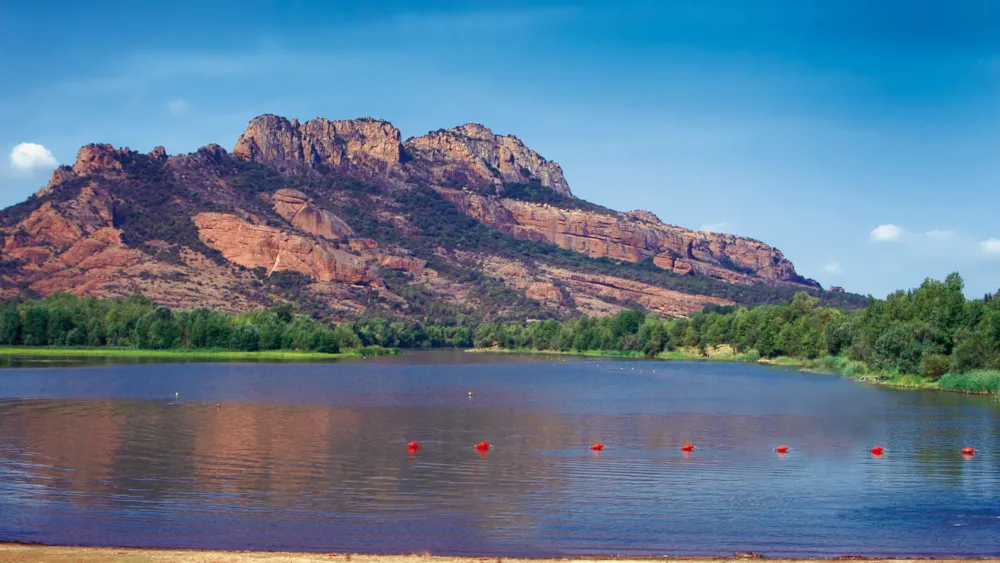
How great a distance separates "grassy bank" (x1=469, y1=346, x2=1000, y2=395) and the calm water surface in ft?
9.57

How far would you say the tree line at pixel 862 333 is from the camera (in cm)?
7544

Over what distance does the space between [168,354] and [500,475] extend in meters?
107

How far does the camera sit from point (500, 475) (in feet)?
106

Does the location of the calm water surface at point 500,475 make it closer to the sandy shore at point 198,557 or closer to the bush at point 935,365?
the sandy shore at point 198,557

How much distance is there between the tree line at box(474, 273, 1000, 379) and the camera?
75.4 metres

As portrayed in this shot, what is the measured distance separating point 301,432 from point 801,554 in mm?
28698

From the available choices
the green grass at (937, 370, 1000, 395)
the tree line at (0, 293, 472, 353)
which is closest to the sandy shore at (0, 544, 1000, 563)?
the green grass at (937, 370, 1000, 395)

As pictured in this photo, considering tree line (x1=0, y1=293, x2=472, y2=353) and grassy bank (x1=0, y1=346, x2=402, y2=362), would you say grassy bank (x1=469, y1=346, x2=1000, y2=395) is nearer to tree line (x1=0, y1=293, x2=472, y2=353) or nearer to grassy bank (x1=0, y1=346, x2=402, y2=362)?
tree line (x1=0, y1=293, x2=472, y2=353)

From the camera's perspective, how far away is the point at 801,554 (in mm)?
21078

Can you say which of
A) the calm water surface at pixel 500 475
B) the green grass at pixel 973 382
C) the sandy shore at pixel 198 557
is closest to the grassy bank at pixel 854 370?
the green grass at pixel 973 382

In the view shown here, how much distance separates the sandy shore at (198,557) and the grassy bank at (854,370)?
53.9 metres

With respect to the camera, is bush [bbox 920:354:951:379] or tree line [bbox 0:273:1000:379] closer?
bush [bbox 920:354:951:379]

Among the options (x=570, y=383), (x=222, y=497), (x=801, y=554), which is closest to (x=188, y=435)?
(x=222, y=497)

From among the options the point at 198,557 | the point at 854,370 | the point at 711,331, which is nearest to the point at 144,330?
the point at 711,331
